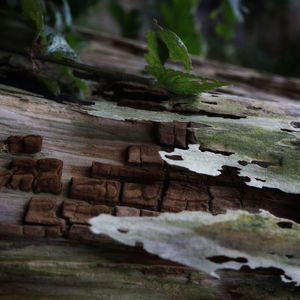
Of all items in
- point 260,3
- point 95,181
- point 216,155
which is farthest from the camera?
point 260,3

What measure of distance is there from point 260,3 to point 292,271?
6.73 m

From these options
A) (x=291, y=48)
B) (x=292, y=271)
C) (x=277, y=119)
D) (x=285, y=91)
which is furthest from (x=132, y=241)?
(x=291, y=48)

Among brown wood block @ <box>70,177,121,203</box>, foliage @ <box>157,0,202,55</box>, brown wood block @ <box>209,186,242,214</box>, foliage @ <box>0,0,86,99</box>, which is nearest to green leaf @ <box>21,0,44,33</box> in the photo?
foliage @ <box>0,0,86,99</box>

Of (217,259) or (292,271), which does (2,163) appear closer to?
(217,259)

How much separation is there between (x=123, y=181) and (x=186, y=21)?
1940 millimetres

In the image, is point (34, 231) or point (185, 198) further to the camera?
point (185, 198)

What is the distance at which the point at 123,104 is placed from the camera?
1.38 m

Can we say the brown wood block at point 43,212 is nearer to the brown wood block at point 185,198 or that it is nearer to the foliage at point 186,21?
the brown wood block at point 185,198

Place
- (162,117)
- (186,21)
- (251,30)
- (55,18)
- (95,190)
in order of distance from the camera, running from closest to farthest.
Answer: (95,190)
(162,117)
(55,18)
(186,21)
(251,30)

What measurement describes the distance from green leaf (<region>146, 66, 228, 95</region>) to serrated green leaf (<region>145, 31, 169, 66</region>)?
0.08 meters

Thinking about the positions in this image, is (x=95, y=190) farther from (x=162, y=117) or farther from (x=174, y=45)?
(x=174, y=45)

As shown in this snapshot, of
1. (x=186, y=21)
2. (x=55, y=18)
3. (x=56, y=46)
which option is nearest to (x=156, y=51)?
(x=56, y=46)

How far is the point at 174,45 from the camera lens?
124cm

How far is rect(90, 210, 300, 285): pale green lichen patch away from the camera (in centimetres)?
97
